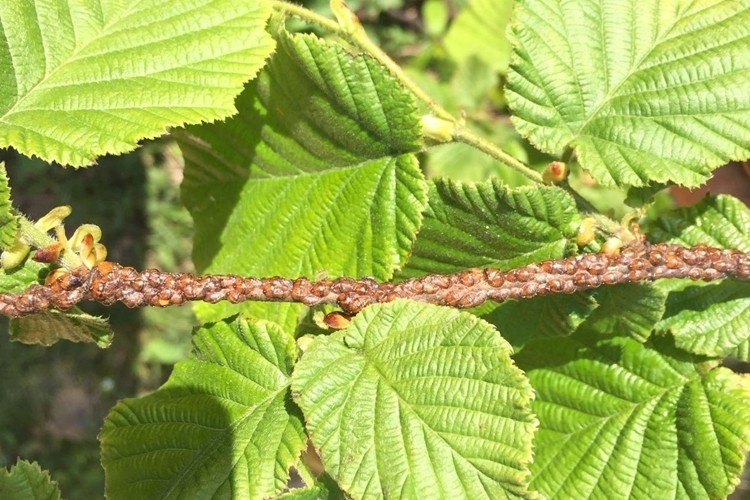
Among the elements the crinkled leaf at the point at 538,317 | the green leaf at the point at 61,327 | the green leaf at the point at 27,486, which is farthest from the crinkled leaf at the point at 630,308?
the green leaf at the point at 27,486

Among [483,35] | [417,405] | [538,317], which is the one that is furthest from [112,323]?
[417,405]

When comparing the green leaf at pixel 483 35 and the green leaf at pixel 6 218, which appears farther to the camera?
the green leaf at pixel 483 35

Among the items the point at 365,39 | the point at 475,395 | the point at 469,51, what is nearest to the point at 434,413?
the point at 475,395

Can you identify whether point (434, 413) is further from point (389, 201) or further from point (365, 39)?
point (365, 39)

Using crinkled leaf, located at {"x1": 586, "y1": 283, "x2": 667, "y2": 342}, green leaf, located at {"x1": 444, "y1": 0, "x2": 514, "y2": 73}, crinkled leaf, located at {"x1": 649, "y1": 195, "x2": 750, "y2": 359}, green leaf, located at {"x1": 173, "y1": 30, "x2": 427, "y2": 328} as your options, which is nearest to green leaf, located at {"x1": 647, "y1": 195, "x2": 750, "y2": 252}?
crinkled leaf, located at {"x1": 649, "y1": 195, "x2": 750, "y2": 359}

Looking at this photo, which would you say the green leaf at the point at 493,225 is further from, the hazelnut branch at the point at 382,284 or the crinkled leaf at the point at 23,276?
the crinkled leaf at the point at 23,276

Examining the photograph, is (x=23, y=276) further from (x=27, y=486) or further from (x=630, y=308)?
(x=630, y=308)

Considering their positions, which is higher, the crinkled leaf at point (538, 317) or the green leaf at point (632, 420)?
the crinkled leaf at point (538, 317)

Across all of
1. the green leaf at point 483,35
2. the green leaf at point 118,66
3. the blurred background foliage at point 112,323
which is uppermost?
the green leaf at point 483,35
